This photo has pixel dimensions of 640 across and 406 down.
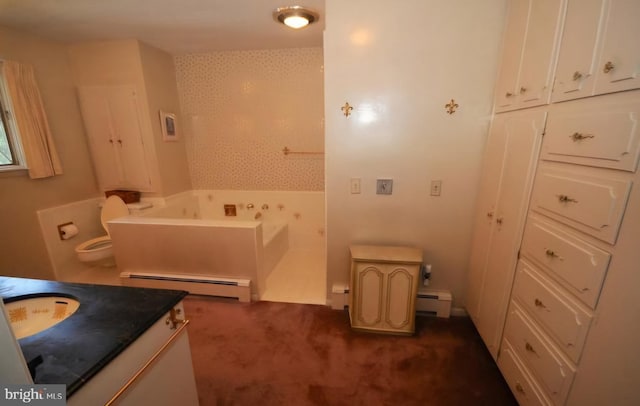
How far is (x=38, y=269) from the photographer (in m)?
2.46

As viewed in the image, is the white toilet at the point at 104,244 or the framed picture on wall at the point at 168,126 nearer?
the white toilet at the point at 104,244

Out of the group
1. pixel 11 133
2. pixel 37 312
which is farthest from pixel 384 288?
pixel 11 133

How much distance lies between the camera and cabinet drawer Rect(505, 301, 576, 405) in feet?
3.36

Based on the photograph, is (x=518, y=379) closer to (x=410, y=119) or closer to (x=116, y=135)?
(x=410, y=119)

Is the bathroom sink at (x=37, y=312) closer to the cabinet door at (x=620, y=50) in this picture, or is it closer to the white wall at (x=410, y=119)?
the white wall at (x=410, y=119)

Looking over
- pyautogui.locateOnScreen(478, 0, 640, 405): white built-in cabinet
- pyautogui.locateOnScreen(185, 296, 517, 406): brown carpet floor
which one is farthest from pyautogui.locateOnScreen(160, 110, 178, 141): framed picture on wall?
pyautogui.locateOnScreen(478, 0, 640, 405): white built-in cabinet

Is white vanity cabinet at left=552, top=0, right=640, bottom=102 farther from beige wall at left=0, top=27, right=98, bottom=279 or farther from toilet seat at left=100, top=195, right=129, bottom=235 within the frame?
beige wall at left=0, top=27, right=98, bottom=279

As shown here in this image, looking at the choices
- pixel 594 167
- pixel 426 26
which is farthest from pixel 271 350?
pixel 426 26

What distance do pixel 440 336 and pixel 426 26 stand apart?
2078mm

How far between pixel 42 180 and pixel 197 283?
1.83m

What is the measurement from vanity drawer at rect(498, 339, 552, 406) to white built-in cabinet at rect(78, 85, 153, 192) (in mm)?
3484

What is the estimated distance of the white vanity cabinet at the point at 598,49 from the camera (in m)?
0.82

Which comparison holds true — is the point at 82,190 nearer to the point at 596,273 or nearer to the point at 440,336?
the point at 440,336

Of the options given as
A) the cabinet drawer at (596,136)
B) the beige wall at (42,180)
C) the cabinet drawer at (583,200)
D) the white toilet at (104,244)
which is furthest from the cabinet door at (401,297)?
the beige wall at (42,180)
